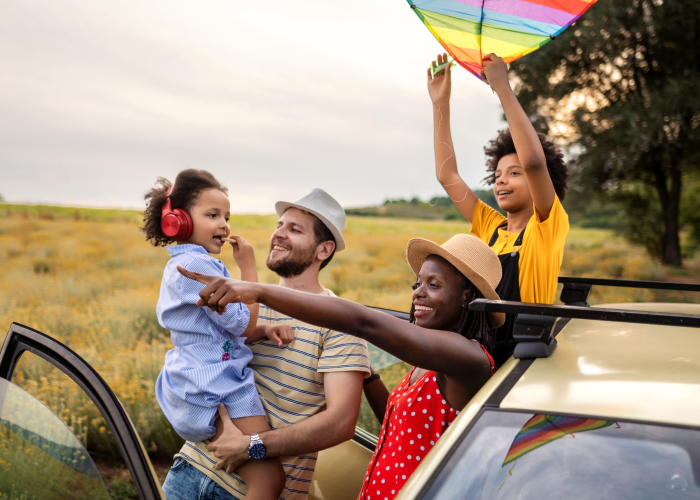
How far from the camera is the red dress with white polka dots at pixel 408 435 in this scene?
1.90 m

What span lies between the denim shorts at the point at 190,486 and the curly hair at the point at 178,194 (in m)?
0.94

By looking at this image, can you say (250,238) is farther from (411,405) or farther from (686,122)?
(411,405)

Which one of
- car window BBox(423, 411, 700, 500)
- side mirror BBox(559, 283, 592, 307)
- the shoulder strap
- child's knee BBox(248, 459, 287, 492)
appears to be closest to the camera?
car window BBox(423, 411, 700, 500)

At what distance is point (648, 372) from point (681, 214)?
84.2ft

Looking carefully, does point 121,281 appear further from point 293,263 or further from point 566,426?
point 566,426

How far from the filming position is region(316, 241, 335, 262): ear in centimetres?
280

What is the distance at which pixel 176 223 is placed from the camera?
2.31 m

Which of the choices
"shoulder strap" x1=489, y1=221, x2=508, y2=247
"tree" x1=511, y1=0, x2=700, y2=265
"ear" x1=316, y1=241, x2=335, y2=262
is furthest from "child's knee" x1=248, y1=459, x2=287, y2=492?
"tree" x1=511, y1=0, x2=700, y2=265

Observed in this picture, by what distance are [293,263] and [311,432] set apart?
0.82 meters

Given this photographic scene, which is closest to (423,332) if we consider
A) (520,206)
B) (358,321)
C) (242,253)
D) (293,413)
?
(358,321)

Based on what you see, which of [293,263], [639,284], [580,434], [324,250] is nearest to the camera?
[580,434]

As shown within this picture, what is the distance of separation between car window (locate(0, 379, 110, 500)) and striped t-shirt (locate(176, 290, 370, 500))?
54 centimetres

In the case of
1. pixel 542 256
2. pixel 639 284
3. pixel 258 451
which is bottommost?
pixel 258 451

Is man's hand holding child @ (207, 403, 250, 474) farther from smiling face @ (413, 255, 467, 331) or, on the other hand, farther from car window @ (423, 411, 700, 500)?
car window @ (423, 411, 700, 500)
